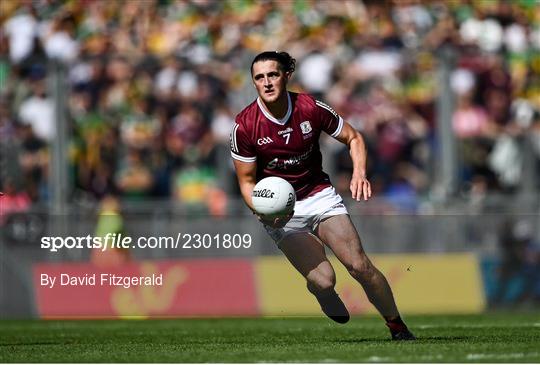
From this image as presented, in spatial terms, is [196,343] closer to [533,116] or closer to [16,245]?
[16,245]

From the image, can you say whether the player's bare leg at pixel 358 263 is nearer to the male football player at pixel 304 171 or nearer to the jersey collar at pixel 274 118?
the male football player at pixel 304 171

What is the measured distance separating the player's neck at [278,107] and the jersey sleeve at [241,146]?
0.28 m

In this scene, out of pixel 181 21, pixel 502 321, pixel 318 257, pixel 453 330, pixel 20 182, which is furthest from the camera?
pixel 181 21

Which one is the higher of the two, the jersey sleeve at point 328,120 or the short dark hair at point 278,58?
the short dark hair at point 278,58

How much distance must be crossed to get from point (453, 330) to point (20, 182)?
25.4ft

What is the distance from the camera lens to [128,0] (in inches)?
816

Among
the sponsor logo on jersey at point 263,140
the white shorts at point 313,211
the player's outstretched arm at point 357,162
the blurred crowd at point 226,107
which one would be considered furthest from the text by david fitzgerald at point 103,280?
the player's outstretched arm at point 357,162

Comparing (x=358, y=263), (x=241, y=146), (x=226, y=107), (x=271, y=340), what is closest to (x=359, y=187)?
(x=358, y=263)

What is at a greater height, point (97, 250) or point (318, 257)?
point (318, 257)

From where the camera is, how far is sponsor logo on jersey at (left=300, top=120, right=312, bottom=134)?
10922 mm

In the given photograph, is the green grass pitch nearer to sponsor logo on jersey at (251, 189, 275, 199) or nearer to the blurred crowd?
sponsor logo on jersey at (251, 189, 275, 199)

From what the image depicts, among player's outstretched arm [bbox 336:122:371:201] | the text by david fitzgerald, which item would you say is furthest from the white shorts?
the text by david fitzgerald

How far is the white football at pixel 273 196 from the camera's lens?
34.8ft

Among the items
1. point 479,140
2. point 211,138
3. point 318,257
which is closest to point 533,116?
point 479,140
